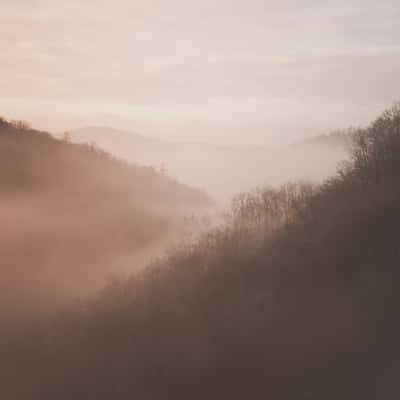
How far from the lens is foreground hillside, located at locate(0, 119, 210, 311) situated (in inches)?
2290

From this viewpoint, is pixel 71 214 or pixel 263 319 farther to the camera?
pixel 71 214

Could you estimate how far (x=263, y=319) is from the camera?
100 feet

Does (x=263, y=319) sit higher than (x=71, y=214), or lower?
lower

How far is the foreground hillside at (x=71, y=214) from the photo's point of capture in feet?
191

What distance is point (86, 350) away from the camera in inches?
1433

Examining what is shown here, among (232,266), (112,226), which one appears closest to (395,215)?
(232,266)

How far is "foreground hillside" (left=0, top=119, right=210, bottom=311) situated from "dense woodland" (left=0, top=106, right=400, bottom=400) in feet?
44.5

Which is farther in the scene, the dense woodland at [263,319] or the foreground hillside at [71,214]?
the foreground hillside at [71,214]

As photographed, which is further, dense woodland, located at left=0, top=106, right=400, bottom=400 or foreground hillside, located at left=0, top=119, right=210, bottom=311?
foreground hillside, located at left=0, top=119, right=210, bottom=311

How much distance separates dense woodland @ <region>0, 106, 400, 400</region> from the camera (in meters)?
25.6

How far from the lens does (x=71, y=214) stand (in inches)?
2847

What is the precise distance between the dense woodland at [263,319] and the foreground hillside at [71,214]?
1355cm

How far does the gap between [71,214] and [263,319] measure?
47.7 meters

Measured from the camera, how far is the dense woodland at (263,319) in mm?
25625
